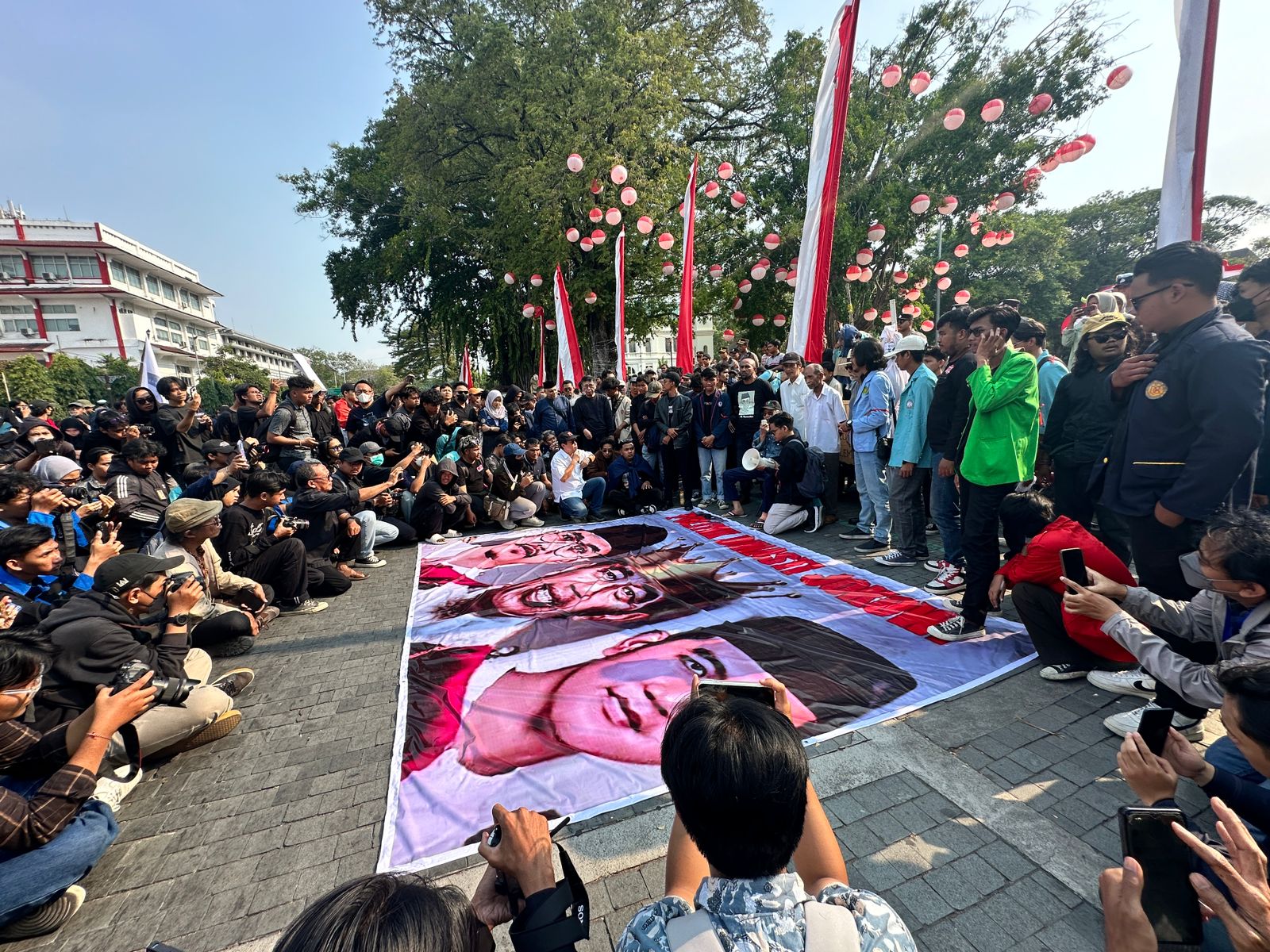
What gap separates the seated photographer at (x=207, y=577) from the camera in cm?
385

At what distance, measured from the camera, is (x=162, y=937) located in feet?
6.21

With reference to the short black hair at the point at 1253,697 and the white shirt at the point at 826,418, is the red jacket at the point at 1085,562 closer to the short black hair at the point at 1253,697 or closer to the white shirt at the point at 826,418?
the short black hair at the point at 1253,697

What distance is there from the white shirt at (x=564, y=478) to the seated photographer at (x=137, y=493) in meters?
4.31

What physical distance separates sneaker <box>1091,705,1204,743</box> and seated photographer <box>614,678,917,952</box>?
94.4 inches

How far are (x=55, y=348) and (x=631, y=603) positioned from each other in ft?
204

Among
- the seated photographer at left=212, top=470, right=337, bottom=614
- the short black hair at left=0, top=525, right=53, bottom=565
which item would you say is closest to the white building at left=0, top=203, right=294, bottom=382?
the seated photographer at left=212, top=470, right=337, bottom=614

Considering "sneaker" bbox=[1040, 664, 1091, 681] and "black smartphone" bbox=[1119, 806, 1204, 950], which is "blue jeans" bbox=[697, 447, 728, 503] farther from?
"black smartphone" bbox=[1119, 806, 1204, 950]

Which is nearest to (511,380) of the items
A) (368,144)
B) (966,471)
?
(368,144)

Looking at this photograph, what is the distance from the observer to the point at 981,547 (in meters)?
3.53

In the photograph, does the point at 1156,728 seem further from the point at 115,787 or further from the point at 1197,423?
the point at 115,787

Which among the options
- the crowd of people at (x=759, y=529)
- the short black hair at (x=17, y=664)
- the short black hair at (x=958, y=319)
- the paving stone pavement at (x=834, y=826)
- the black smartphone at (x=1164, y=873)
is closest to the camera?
the crowd of people at (x=759, y=529)

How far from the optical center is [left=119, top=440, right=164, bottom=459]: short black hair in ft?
16.3

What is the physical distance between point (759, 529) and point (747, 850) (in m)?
5.66

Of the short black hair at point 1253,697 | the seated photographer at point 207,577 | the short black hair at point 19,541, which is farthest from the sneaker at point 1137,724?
the short black hair at point 19,541
